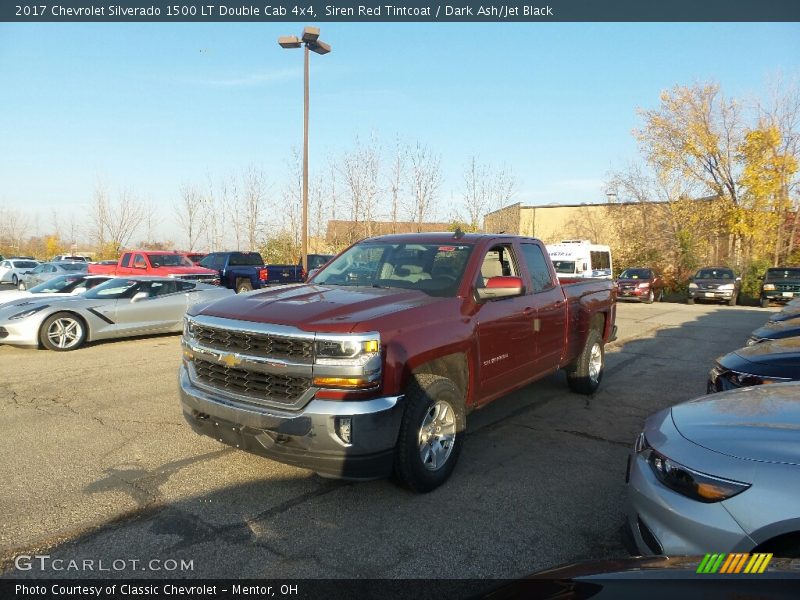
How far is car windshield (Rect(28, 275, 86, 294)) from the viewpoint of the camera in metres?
11.7

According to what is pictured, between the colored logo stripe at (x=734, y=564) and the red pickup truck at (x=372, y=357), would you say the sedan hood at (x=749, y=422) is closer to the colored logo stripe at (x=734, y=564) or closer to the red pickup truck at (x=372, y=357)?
the colored logo stripe at (x=734, y=564)

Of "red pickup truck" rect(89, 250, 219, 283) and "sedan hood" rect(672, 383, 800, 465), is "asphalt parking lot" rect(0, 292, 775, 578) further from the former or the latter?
"red pickup truck" rect(89, 250, 219, 283)

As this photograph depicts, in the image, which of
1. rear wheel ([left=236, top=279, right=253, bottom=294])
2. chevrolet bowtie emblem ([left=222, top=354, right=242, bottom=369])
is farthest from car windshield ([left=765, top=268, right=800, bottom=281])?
chevrolet bowtie emblem ([left=222, top=354, right=242, bottom=369])

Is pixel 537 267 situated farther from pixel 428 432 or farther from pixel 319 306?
pixel 319 306

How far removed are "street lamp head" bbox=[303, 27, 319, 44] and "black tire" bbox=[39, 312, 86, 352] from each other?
11.3m

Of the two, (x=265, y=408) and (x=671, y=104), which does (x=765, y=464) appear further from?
A: (x=671, y=104)

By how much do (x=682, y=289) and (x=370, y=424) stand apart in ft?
104

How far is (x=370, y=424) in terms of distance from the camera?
3.34 metres

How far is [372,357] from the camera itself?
11.1 ft

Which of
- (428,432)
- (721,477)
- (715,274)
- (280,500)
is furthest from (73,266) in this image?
(715,274)

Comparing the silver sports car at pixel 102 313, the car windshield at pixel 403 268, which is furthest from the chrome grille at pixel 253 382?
the silver sports car at pixel 102 313

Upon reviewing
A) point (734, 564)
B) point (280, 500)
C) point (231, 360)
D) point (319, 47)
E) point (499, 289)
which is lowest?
point (280, 500)

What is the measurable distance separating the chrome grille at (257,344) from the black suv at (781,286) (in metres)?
25.3

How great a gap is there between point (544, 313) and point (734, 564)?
12.7 feet
